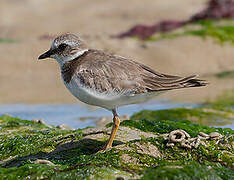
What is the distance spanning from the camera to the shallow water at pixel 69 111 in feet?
34.6

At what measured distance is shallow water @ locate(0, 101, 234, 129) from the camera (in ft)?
34.6

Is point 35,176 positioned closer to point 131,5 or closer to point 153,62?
point 153,62

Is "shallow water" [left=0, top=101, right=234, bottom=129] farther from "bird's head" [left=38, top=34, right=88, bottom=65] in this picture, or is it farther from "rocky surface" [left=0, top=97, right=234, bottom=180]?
"bird's head" [left=38, top=34, right=88, bottom=65]

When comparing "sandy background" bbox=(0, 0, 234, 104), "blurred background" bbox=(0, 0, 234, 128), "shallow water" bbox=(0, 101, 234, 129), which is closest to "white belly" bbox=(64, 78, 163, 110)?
"shallow water" bbox=(0, 101, 234, 129)

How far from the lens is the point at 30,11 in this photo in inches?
1230

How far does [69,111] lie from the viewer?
1168 cm

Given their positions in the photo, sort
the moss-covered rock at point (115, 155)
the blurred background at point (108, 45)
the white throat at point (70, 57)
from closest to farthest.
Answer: the moss-covered rock at point (115, 155) < the white throat at point (70, 57) < the blurred background at point (108, 45)

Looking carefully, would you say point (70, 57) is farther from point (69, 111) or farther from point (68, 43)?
point (69, 111)

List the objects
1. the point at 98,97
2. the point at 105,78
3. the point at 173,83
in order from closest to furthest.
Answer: the point at 98,97, the point at 105,78, the point at 173,83

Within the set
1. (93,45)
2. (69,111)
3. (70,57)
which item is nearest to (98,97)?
(70,57)

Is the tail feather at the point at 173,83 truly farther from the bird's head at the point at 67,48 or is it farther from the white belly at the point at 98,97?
the bird's head at the point at 67,48

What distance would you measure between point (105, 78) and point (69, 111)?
611cm

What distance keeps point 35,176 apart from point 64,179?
1.04ft

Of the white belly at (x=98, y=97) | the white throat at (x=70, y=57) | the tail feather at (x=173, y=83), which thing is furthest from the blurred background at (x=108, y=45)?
the white belly at (x=98, y=97)
